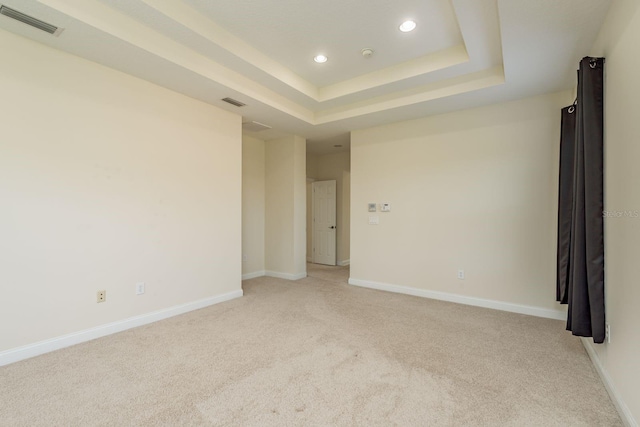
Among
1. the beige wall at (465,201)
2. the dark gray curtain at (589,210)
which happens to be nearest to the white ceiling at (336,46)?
the beige wall at (465,201)

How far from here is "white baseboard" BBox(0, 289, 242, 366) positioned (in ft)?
7.93

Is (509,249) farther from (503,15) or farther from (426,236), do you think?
(503,15)

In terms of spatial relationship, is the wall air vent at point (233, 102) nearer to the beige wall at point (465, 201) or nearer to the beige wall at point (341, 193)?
the beige wall at point (465, 201)

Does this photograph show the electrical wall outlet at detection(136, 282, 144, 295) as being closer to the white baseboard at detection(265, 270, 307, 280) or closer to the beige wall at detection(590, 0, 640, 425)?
the white baseboard at detection(265, 270, 307, 280)

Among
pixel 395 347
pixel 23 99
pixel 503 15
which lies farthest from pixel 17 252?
→ pixel 503 15

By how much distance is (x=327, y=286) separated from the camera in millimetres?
4914

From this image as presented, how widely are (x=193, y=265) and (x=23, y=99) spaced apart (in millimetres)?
2216

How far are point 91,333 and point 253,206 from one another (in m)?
3.18

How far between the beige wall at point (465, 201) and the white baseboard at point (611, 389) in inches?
44.9

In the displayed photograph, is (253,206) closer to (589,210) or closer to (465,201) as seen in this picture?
(465,201)

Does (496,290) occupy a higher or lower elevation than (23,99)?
lower

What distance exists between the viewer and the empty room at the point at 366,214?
1.93 metres

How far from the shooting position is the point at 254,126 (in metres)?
4.79

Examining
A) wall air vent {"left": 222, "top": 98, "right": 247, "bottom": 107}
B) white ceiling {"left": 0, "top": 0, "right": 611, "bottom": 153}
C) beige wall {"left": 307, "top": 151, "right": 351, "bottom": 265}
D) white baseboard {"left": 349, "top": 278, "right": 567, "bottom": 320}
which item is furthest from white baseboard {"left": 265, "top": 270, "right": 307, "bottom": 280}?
wall air vent {"left": 222, "top": 98, "right": 247, "bottom": 107}
